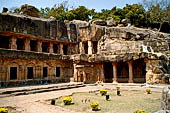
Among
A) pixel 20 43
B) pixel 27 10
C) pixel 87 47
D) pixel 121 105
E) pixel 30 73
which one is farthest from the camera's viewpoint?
pixel 27 10

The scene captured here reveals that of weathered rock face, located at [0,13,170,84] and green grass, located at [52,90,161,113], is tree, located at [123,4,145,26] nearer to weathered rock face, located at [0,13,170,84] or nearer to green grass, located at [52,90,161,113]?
weathered rock face, located at [0,13,170,84]

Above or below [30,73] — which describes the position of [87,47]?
above

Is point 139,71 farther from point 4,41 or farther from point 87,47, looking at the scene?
point 4,41

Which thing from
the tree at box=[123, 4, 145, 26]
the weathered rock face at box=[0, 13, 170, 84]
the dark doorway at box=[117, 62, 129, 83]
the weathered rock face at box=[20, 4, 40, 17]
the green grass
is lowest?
the green grass

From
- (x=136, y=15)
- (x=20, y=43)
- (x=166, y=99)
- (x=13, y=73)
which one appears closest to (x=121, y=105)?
(x=166, y=99)

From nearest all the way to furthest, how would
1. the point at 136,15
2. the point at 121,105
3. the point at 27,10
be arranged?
the point at 121,105 < the point at 27,10 < the point at 136,15

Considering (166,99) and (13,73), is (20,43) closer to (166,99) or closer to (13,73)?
(13,73)

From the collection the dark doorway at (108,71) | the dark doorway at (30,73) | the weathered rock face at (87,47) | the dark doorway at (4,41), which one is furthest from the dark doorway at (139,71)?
the dark doorway at (4,41)

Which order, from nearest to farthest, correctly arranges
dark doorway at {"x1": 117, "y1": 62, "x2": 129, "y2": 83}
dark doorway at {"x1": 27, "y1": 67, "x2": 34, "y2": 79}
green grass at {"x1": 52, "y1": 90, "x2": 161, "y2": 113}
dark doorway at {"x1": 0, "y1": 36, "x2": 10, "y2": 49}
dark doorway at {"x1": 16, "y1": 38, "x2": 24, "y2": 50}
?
1. green grass at {"x1": 52, "y1": 90, "x2": 161, "y2": 113}
2. dark doorway at {"x1": 27, "y1": 67, "x2": 34, "y2": 79}
3. dark doorway at {"x1": 0, "y1": 36, "x2": 10, "y2": 49}
4. dark doorway at {"x1": 16, "y1": 38, "x2": 24, "y2": 50}
5. dark doorway at {"x1": 117, "y1": 62, "x2": 129, "y2": 83}

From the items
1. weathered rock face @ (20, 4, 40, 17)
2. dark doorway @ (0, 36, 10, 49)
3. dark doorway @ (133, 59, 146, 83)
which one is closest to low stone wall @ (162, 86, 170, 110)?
dark doorway @ (133, 59, 146, 83)

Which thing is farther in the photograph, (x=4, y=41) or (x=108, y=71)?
(x=108, y=71)

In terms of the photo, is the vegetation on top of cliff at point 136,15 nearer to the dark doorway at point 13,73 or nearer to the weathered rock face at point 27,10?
the weathered rock face at point 27,10

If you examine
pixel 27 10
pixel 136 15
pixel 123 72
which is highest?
pixel 136 15

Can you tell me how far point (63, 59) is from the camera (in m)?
24.4
